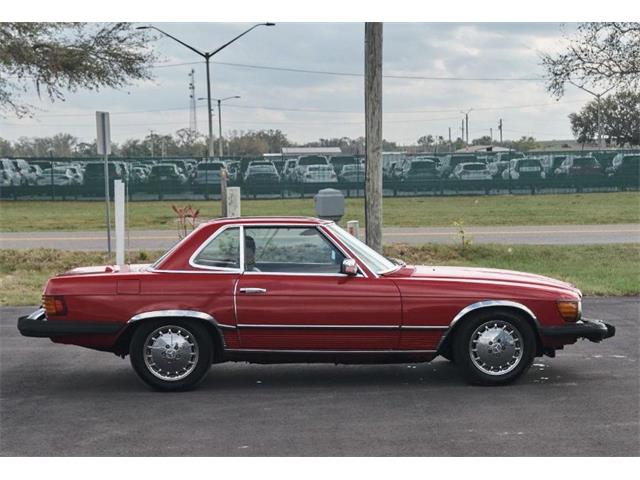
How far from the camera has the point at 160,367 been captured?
7.19m

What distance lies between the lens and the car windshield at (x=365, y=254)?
7.41m

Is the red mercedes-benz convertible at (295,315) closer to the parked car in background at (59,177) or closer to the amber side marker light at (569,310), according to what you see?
the amber side marker light at (569,310)

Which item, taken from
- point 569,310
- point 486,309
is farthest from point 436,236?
point 486,309

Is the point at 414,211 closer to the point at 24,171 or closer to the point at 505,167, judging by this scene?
the point at 505,167

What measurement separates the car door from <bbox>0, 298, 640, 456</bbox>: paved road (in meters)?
0.39

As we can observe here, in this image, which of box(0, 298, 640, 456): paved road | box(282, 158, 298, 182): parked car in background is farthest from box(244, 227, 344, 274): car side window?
box(282, 158, 298, 182): parked car in background

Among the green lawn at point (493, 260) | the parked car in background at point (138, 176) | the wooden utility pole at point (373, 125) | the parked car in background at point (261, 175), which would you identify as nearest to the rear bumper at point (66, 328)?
the green lawn at point (493, 260)

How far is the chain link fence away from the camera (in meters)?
34.1

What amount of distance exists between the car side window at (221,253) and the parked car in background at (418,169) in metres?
28.2

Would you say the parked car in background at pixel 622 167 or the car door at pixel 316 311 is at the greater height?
the parked car in background at pixel 622 167

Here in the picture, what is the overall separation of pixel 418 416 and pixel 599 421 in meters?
1.23

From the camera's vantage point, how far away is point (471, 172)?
3556cm

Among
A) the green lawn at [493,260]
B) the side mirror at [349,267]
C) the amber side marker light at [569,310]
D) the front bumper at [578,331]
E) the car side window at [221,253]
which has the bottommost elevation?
the green lawn at [493,260]
